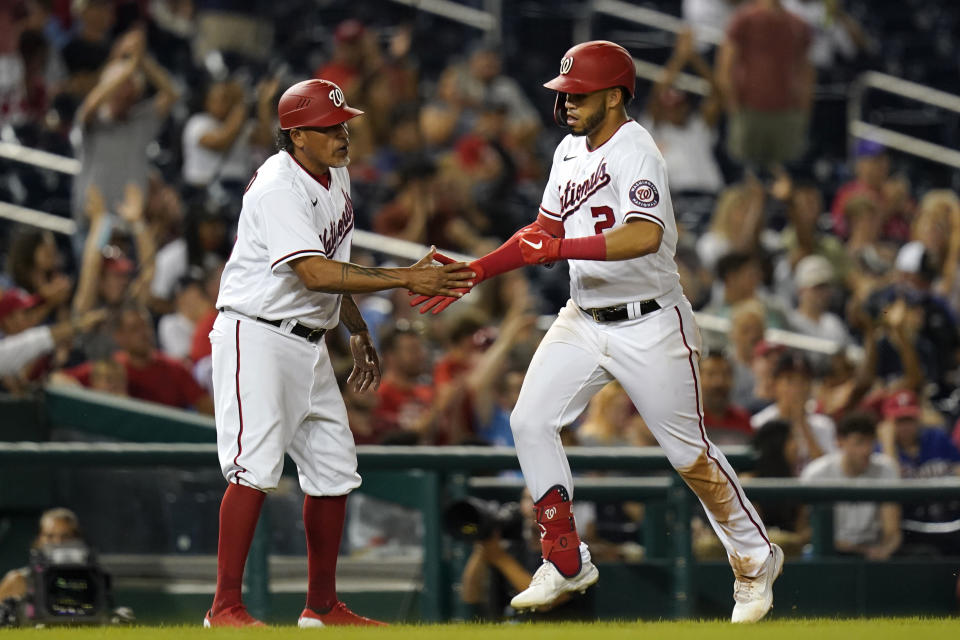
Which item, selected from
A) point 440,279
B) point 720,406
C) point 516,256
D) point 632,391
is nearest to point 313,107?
point 440,279

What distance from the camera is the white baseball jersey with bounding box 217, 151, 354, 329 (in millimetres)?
5305

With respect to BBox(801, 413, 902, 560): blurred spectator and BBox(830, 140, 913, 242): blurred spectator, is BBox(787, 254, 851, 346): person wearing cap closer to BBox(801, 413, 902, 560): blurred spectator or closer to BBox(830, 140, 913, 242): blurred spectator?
BBox(830, 140, 913, 242): blurred spectator

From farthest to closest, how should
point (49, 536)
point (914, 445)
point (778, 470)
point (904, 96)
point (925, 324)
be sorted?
1. point (904, 96)
2. point (925, 324)
3. point (914, 445)
4. point (778, 470)
5. point (49, 536)

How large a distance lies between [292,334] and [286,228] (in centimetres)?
38

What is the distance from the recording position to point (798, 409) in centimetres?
816

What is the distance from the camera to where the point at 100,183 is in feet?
33.4

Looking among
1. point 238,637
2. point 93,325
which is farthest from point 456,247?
point 238,637

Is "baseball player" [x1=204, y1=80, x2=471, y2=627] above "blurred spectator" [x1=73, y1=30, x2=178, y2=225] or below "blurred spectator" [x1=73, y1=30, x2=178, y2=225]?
below

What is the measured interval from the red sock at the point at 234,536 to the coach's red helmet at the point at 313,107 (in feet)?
3.97

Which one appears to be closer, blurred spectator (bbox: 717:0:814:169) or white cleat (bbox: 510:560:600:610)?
white cleat (bbox: 510:560:600:610)

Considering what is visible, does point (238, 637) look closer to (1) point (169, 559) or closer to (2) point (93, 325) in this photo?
(1) point (169, 559)

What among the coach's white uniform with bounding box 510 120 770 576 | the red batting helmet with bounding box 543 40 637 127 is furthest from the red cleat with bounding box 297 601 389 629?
the red batting helmet with bounding box 543 40 637 127

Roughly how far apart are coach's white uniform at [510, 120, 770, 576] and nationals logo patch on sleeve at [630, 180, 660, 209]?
0.28 ft

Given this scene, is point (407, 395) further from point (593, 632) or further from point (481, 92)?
point (481, 92)
